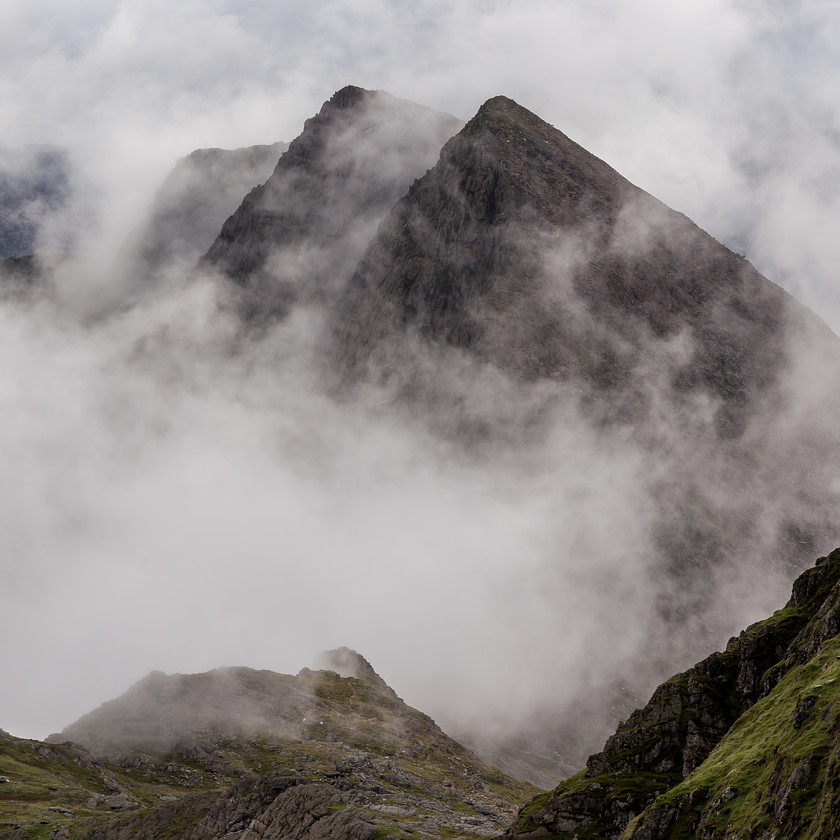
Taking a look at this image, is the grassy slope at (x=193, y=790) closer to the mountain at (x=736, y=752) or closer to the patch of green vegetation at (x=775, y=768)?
the mountain at (x=736, y=752)

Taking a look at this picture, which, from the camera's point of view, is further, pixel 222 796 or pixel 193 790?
pixel 193 790

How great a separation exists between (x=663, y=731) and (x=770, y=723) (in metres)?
23.1

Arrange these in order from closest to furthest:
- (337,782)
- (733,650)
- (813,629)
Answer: (813,629)
(733,650)
(337,782)

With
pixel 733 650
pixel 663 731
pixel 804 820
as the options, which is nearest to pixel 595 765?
pixel 663 731

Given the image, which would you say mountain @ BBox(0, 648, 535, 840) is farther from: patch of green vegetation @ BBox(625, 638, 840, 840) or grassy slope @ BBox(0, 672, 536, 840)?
patch of green vegetation @ BBox(625, 638, 840, 840)

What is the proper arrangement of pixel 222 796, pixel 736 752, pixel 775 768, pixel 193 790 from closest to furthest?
pixel 775 768 < pixel 736 752 < pixel 222 796 < pixel 193 790

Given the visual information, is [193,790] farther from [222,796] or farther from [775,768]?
[775,768]

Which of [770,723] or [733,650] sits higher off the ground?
[733,650]

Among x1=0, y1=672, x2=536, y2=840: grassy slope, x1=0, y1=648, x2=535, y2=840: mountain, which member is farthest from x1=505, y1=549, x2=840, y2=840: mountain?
x1=0, y1=648, x2=535, y2=840: mountain

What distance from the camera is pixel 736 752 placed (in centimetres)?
6750

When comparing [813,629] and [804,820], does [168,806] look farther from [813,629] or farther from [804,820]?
[804,820]

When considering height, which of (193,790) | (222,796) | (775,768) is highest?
(775,768)

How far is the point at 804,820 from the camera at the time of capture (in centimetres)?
4900

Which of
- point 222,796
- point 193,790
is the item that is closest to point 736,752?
point 222,796
